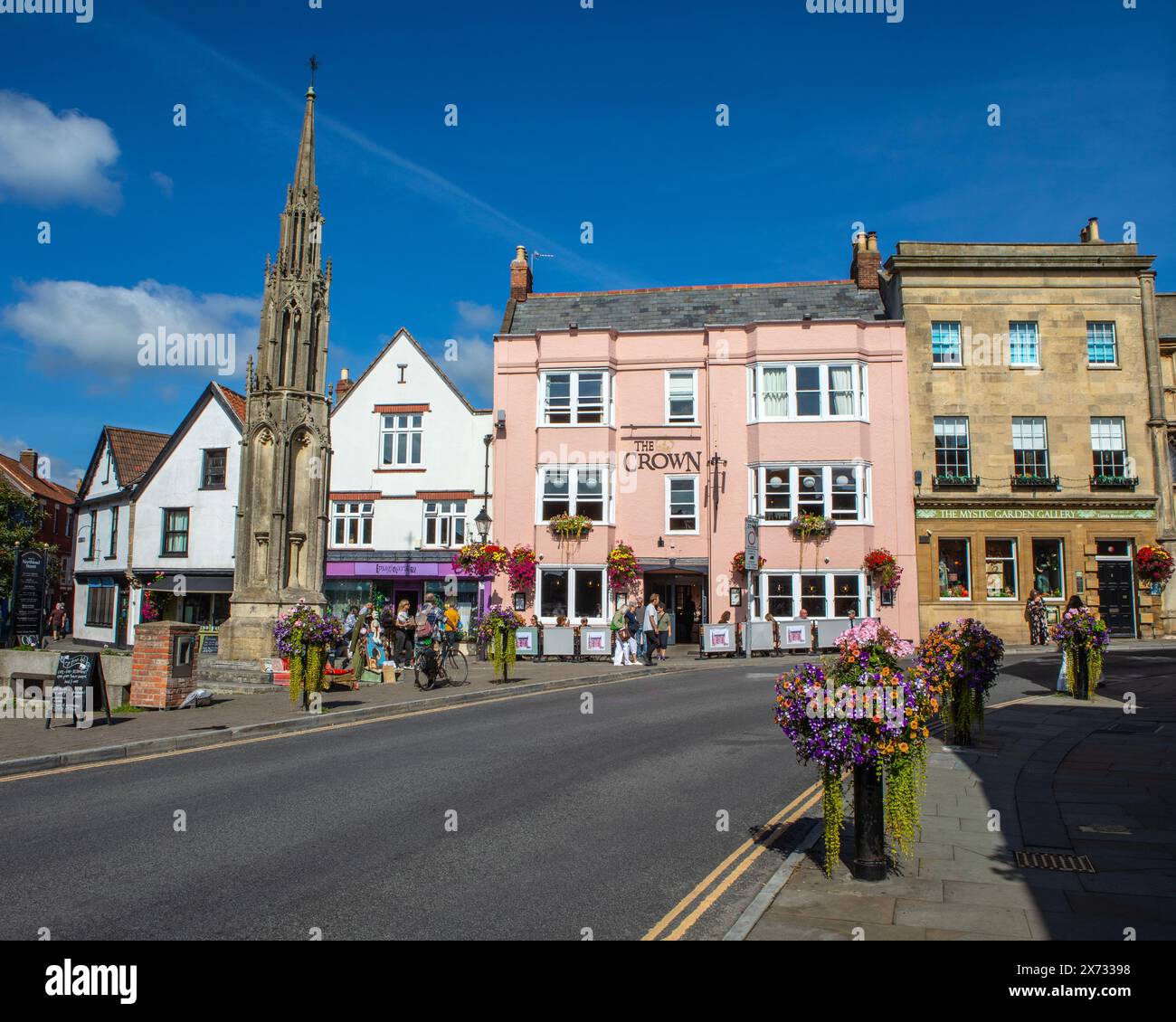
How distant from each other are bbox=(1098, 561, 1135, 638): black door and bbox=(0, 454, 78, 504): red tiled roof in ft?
180

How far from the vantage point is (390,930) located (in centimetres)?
554

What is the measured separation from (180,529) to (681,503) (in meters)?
22.8

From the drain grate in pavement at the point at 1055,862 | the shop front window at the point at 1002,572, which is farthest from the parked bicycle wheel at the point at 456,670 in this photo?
the shop front window at the point at 1002,572

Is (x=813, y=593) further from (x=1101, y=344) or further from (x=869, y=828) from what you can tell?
(x=869, y=828)

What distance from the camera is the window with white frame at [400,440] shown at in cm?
3822

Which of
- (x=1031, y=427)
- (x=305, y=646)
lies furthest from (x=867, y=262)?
(x=305, y=646)

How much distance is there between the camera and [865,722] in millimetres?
6395

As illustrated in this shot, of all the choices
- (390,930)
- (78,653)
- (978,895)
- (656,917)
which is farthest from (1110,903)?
(78,653)

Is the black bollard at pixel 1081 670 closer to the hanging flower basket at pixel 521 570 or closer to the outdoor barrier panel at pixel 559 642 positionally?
the outdoor barrier panel at pixel 559 642

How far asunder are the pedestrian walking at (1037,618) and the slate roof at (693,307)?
10825 mm

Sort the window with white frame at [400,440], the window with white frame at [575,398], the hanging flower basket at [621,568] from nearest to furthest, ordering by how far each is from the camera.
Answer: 1. the hanging flower basket at [621,568]
2. the window with white frame at [575,398]
3. the window with white frame at [400,440]

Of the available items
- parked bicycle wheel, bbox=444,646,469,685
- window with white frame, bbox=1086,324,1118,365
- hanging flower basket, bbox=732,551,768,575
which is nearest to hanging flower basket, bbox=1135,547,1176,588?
window with white frame, bbox=1086,324,1118,365

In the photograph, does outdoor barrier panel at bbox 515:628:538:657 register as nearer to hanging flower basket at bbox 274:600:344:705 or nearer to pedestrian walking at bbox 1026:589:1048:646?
hanging flower basket at bbox 274:600:344:705
